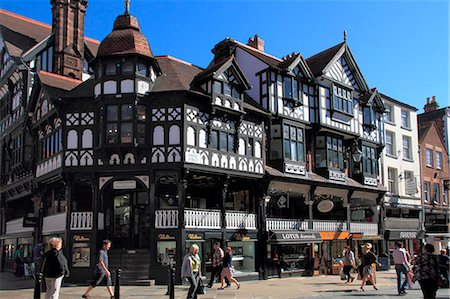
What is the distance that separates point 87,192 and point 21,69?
28.3 feet

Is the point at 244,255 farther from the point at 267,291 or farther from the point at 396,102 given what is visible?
the point at 396,102

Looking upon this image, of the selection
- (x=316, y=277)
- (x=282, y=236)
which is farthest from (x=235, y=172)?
(x=316, y=277)

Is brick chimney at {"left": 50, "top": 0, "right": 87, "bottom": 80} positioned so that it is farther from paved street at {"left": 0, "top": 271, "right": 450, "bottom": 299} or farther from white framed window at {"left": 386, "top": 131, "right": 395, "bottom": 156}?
white framed window at {"left": 386, "top": 131, "right": 395, "bottom": 156}

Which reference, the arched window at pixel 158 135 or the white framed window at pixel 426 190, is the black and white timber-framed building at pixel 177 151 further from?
the white framed window at pixel 426 190

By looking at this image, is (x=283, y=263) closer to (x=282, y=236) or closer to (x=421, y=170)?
(x=282, y=236)

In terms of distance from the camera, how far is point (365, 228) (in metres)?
30.1

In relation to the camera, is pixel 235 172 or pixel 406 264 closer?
pixel 406 264

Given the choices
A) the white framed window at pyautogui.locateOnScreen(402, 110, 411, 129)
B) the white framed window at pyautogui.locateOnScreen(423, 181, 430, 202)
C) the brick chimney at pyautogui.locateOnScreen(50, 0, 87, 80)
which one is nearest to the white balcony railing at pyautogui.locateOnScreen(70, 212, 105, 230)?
the brick chimney at pyautogui.locateOnScreen(50, 0, 87, 80)

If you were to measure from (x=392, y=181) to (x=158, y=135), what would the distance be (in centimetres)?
1997

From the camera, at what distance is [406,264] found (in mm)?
16406

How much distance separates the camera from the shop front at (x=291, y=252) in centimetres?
2391

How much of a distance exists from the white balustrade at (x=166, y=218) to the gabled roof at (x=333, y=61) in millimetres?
12172

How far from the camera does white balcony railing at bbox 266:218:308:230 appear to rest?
2456cm

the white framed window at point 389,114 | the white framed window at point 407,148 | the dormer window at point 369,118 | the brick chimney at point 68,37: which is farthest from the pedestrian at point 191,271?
the white framed window at point 407,148
